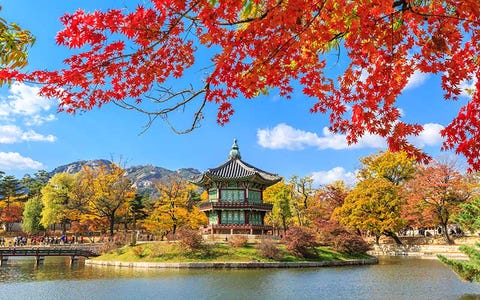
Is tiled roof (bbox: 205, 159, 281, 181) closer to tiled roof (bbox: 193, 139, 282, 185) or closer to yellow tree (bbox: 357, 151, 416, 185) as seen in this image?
tiled roof (bbox: 193, 139, 282, 185)

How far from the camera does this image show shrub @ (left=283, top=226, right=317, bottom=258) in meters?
29.8

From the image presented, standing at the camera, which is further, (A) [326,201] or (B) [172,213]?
(A) [326,201]

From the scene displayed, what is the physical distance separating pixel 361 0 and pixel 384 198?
3823cm

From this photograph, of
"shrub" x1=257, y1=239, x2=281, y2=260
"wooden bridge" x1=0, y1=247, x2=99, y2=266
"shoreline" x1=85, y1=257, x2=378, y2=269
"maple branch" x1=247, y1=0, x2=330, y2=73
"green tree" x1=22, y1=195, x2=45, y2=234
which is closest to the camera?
"maple branch" x1=247, y1=0, x2=330, y2=73

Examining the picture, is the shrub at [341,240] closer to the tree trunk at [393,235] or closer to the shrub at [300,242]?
the shrub at [300,242]

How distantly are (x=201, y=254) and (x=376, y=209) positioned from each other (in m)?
19.6

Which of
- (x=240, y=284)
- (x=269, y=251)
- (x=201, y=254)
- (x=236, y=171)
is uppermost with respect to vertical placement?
(x=236, y=171)

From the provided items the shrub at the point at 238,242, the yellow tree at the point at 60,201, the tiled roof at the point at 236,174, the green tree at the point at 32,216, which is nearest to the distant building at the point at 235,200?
the tiled roof at the point at 236,174

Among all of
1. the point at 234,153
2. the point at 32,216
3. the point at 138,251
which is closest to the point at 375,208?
the point at 234,153

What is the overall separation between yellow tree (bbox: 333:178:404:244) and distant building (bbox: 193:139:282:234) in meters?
8.27

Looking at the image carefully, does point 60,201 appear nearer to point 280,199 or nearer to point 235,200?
point 235,200

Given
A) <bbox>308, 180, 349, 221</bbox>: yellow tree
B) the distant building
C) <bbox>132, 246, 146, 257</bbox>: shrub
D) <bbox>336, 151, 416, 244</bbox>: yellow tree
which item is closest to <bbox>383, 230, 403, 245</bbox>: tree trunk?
→ <bbox>336, 151, 416, 244</bbox>: yellow tree

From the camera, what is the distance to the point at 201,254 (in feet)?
95.3

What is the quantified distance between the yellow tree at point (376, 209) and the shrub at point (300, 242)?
1078 centimetres
